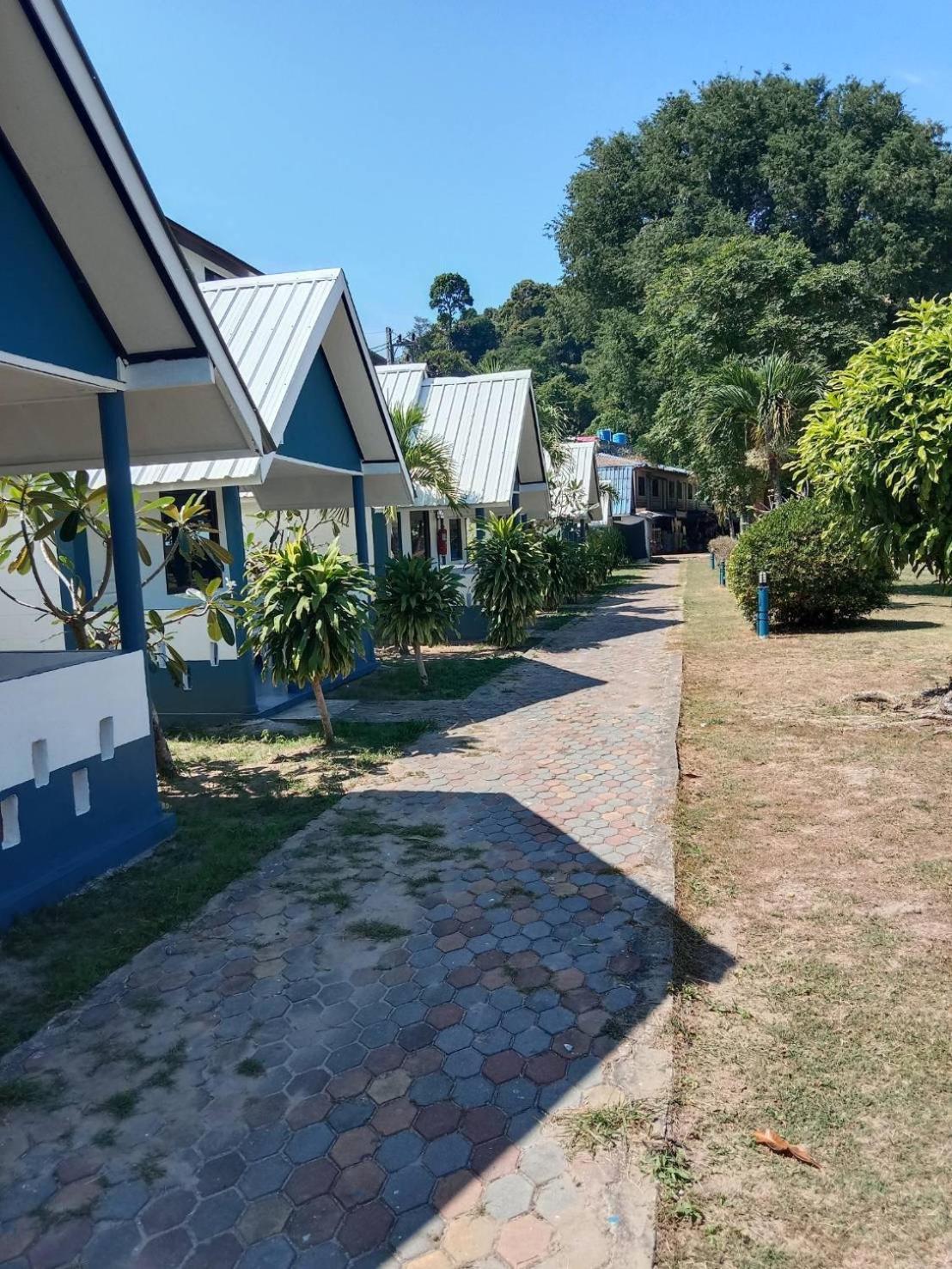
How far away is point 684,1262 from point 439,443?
15.2m

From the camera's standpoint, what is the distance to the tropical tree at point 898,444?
7707mm

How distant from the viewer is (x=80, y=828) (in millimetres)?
5520

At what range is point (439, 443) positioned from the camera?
1664 centimetres

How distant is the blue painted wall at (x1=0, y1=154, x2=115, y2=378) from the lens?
5098 millimetres

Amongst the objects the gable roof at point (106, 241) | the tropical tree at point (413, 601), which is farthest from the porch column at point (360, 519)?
the gable roof at point (106, 241)

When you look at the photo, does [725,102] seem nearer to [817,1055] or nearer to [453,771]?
[453,771]

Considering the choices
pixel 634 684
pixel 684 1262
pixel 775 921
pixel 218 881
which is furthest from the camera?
pixel 634 684

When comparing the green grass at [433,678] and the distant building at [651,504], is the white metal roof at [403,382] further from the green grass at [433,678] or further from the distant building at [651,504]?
the distant building at [651,504]

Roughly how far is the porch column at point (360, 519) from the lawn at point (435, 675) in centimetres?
187

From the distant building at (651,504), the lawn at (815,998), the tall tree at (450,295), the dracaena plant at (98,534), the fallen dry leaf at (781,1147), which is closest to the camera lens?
the lawn at (815,998)

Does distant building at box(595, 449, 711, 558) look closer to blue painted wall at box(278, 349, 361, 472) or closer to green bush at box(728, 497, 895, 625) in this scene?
green bush at box(728, 497, 895, 625)

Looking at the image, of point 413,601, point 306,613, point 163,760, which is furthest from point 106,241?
point 413,601

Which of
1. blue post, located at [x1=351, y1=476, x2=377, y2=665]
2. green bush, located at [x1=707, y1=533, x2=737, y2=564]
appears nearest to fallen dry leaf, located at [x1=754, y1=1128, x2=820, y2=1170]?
blue post, located at [x1=351, y1=476, x2=377, y2=665]

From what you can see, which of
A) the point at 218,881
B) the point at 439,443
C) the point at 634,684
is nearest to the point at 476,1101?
the point at 218,881
